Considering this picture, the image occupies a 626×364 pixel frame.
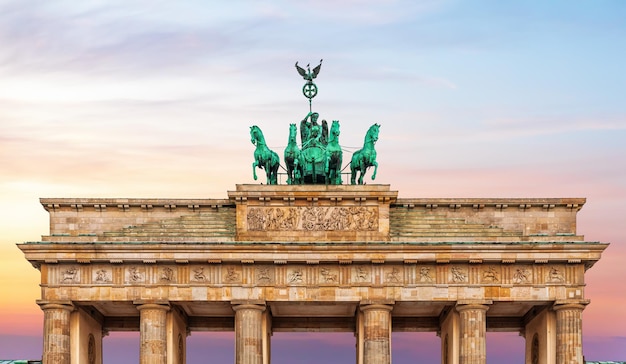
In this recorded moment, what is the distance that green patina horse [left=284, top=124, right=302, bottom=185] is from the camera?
84.2 metres

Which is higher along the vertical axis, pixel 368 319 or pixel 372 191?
pixel 372 191

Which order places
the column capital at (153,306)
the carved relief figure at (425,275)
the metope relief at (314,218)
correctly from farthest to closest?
1. the metope relief at (314,218)
2. the carved relief figure at (425,275)
3. the column capital at (153,306)

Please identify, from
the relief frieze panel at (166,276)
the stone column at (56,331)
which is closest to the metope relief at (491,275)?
the relief frieze panel at (166,276)

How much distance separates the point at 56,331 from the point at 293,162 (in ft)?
44.4

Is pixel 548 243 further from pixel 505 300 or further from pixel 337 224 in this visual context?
pixel 337 224

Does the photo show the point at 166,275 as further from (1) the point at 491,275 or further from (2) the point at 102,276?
(1) the point at 491,275

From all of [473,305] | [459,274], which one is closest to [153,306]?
[459,274]

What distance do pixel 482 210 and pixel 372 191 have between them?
5.64 metres

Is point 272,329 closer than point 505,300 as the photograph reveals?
No

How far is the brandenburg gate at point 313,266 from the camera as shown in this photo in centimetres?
8125

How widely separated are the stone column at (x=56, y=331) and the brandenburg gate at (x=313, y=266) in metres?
0.05

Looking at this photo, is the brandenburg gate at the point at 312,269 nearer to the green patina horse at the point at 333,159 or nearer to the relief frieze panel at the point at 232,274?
the relief frieze panel at the point at 232,274

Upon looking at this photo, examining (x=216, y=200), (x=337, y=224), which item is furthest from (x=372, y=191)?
(x=216, y=200)

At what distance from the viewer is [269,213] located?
82562 millimetres
